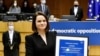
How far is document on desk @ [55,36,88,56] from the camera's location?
8.49 ft

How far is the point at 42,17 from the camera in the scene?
2.70 meters

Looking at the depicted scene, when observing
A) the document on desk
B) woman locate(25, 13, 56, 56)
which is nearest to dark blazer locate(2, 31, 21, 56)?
woman locate(25, 13, 56, 56)

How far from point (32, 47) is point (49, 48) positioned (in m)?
0.16

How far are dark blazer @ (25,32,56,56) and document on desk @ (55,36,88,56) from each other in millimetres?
87

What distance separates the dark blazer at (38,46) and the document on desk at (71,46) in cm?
9

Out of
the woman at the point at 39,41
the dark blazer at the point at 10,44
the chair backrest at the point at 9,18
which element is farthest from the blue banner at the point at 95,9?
the woman at the point at 39,41

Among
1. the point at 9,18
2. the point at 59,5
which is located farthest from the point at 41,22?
the point at 59,5

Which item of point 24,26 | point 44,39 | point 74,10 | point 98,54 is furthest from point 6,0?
point 44,39

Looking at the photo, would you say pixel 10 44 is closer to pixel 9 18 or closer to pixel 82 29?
pixel 9 18

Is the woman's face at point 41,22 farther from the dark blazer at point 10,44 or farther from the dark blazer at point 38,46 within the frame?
the dark blazer at point 10,44

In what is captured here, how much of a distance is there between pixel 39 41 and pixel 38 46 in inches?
2.4

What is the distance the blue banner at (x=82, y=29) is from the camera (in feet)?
24.0

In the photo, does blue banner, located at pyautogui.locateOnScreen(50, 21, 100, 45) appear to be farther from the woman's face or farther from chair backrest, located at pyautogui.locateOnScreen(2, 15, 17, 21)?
the woman's face

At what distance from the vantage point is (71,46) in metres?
2.60
